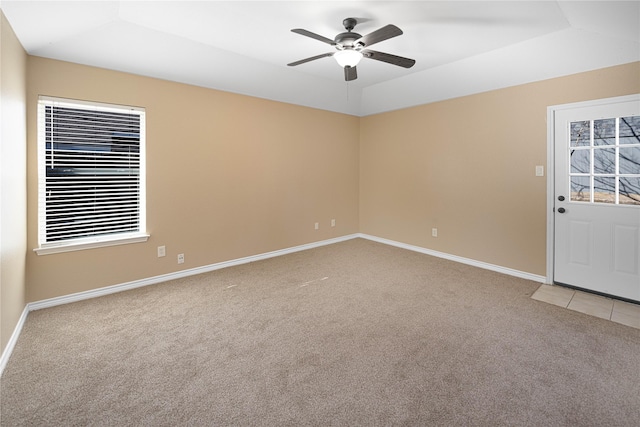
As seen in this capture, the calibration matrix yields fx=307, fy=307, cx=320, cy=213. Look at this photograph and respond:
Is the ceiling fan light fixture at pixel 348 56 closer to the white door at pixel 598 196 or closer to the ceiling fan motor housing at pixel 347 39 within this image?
the ceiling fan motor housing at pixel 347 39

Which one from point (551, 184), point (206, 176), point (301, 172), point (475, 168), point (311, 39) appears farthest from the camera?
point (301, 172)

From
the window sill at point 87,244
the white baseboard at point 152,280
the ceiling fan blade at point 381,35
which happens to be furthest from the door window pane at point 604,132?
the window sill at point 87,244

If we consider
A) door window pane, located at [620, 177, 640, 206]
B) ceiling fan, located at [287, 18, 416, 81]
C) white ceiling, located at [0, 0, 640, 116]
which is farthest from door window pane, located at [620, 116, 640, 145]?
ceiling fan, located at [287, 18, 416, 81]

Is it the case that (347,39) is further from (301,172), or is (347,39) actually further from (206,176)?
(301,172)

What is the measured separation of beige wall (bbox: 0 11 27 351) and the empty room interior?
0.03 m

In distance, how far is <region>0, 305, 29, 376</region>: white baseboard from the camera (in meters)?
2.03

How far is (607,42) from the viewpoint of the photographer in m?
2.84

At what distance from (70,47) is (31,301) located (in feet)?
7.71

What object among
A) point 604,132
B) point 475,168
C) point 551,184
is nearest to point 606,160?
point 604,132

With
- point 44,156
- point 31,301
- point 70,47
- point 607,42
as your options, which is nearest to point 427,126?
point 607,42

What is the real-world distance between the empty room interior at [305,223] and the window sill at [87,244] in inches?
0.9

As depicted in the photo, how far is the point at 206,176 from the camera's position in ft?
12.8

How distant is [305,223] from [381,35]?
3.29 meters

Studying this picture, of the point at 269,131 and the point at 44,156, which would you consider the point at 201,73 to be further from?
the point at 44,156
